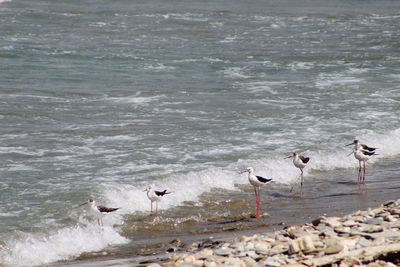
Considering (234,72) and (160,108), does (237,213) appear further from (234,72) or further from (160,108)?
(234,72)

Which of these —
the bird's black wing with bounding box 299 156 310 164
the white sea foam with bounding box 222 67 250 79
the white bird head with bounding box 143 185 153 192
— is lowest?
the white bird head with bounding box 143 185 153 192

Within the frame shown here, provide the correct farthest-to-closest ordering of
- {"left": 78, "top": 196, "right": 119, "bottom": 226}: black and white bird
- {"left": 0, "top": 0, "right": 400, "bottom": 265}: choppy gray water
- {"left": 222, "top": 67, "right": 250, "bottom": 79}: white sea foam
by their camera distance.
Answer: {"left": 222, "top": 67, "right": 250, "bottom": 79}: white sea foam < {"left": 0, "top": 0, "right": 400, "bottom": 265}: choppy gray water < {"left": 78, "top": 196, "right": 119, "bottom": 226}: black and white bird

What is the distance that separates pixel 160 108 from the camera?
24734 millimetres

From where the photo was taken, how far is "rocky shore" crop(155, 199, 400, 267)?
10711 mm

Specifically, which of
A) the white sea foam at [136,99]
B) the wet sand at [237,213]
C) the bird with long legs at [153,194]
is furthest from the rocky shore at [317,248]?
the white sea foam at [136,99]

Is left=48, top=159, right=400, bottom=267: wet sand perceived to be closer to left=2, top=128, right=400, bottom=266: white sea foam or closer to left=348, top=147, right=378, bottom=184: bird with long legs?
left=348, top=147, right=378, bottom=184: bird with long legs

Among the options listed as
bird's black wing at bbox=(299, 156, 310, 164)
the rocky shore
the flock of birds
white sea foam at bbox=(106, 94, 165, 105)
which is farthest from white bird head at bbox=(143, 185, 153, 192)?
white sea foam at bbox=(106, 94, 165, 105)

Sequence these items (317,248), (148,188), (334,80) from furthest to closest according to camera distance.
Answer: (334,80) < (148,188) < (317,248)

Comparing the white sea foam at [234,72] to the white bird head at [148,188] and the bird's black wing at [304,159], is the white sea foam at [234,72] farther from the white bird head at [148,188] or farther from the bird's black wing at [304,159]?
the white bird head at [148,188]

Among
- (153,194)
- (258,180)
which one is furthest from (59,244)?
(258,180)

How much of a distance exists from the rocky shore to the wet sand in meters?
1.22

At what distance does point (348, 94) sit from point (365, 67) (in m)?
6.10

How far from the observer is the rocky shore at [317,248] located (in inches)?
422

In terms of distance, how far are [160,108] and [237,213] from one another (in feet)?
28.6
